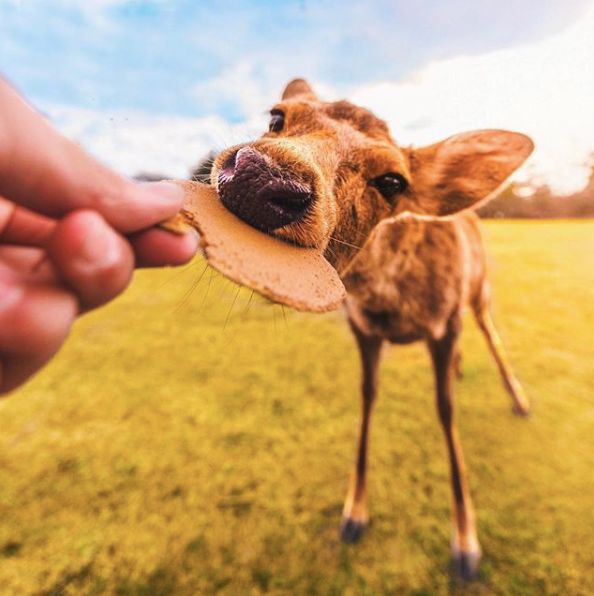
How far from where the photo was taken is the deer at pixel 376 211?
4.04 feet

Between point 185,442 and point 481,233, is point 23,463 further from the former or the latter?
point 481,233

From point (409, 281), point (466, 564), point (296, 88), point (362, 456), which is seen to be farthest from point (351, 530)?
point (296, 88)

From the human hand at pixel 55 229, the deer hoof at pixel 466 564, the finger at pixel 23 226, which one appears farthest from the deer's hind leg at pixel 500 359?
the finger at pixel 23 226

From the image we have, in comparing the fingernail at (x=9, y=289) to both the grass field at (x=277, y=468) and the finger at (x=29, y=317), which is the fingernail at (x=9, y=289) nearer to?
the finger at (x=29, y=317)

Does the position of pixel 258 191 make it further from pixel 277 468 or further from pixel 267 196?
pixel 277 468

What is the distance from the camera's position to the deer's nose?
114 cm

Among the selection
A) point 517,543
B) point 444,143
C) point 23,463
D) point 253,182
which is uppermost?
point 444,143

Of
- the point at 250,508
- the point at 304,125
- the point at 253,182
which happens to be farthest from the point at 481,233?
the point at 253,182

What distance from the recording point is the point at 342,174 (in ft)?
5.74

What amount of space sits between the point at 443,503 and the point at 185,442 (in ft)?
7.51

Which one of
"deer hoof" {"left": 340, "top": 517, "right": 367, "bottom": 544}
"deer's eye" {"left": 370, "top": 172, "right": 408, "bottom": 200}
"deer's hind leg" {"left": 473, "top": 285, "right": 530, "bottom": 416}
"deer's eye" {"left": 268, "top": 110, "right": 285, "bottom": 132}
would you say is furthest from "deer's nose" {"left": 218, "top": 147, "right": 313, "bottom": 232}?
"deer's hind leg" {"left": 473, "top": 285, "right": 530, "bottom": 416}

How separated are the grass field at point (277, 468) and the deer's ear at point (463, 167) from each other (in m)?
1.36

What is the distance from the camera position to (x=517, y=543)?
8.88 feet

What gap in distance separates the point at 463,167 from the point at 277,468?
8.78ft
